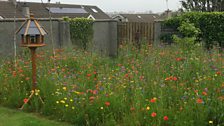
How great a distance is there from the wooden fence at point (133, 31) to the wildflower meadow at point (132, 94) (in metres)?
5.85

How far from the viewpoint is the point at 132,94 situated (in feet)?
15.8

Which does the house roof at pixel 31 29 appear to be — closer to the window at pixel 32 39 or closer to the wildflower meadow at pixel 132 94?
the window at pixel 32 39

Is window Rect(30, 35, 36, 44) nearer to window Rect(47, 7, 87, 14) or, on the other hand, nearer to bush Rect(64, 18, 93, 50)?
bush Rect(64, 18, 93, 50)

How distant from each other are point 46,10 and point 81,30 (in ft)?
59.7

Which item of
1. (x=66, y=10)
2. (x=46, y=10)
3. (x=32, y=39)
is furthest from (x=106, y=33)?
(x=66, y=10)

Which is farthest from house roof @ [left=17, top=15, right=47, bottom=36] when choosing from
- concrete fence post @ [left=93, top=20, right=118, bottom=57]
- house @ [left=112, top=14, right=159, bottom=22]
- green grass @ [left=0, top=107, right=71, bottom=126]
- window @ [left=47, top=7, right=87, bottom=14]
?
house @ [left=112, top=14, right=159, bottom=22]

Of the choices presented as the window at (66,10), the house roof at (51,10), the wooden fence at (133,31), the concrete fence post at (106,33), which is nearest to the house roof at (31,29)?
the wooden fence at (133,31)

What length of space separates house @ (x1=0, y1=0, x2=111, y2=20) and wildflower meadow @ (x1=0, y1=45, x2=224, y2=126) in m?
16.1

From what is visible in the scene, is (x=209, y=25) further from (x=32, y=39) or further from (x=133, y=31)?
(x=32, y=39)

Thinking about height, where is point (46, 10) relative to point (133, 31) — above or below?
above

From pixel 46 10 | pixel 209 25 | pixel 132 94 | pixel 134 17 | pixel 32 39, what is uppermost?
pixel 134 17

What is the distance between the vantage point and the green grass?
15.0 ft

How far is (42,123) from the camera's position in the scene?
15.0 ft

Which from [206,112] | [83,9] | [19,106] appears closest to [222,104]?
[206,112]
